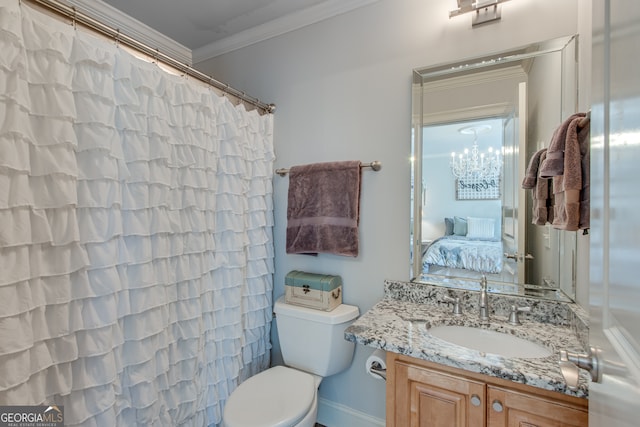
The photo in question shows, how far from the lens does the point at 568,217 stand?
911 mm

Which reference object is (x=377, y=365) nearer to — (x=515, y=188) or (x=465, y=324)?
(x=465, y=324)

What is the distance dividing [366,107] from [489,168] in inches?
27.7

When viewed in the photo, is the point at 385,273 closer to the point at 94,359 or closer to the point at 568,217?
the point at 568,217

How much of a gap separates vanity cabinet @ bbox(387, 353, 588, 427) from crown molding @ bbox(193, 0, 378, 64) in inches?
71.3

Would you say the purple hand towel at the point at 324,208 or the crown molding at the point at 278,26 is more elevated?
the crown molding at the point at 278,26

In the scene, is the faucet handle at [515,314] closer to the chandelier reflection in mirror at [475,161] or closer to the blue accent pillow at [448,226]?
the blue accent pillow at [448,226]

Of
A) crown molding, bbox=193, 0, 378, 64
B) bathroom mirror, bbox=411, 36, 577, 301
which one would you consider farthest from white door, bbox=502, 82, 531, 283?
crown molding, bbox=193, 0, 378, 64

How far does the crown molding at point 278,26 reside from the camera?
165 centimetres

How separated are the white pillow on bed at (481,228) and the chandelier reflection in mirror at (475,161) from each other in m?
0.21

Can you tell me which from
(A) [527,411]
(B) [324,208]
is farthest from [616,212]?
(B) [324,208]

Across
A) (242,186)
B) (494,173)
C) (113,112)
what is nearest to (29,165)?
(113,112)

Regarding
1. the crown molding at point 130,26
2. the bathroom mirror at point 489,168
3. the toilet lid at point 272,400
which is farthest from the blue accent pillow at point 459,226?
the crown molding at point 130,26

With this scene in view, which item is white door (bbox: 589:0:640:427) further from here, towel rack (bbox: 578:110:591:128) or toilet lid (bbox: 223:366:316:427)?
toilet lid (bbox: 223:366:316:427)

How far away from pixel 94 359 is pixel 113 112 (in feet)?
2.93
